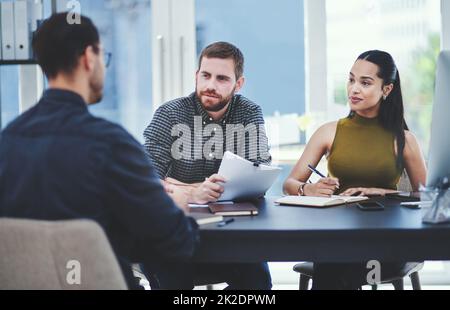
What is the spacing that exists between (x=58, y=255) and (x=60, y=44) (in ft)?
1.79

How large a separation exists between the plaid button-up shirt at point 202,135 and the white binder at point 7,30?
3.28 ft

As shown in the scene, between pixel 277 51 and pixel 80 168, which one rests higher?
pixel 277 51

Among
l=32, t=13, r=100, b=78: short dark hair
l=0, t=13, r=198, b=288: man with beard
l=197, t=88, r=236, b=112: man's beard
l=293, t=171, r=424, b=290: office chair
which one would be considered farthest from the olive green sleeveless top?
l=32, t=13, r=100, b=78: short dark hair

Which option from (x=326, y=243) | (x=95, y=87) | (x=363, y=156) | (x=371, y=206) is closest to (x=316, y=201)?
(x=371, y=206)

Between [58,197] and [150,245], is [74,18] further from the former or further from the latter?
[150,245]

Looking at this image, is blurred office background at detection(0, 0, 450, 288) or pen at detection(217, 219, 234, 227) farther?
blurred office background at detection(0, 0, 450, 288)

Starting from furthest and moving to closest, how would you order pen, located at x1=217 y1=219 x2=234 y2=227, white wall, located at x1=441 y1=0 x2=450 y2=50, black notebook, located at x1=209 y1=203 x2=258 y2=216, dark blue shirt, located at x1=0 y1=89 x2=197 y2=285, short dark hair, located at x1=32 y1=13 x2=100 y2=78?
1. white wall, located at x1=441 y1=0 x2=450 y2=50
2. black notebook, located at x1=209 y1=203 x2=258 y2=216
3. pen, located at x1=217 y1=219 x2=234 y2=227
4. short dark hair, located at x1=32 y1=13 x2=100 y2=78
5. dark blue shirt, located at x1=0 y1=89 x2=197 y2=285

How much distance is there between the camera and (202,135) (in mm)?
2746

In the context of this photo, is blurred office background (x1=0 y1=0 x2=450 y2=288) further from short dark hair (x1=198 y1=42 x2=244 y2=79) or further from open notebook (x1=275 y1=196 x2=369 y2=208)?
open notebook (x1=275 y1=196 x2=369 y2=208)

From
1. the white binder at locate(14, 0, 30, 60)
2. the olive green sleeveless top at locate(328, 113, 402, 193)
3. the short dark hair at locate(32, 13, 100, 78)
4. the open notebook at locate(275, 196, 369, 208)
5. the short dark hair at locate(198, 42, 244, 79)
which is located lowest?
the open notebook at locate(275, 196, 369, 208)

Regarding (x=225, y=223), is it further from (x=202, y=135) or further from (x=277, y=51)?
(x=277, y=51)

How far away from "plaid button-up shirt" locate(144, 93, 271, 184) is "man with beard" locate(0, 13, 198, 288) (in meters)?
1.09

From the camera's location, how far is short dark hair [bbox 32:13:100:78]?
1.54 meters

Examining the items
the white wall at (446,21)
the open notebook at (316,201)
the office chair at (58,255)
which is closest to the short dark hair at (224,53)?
the open notebook at (316,201)
